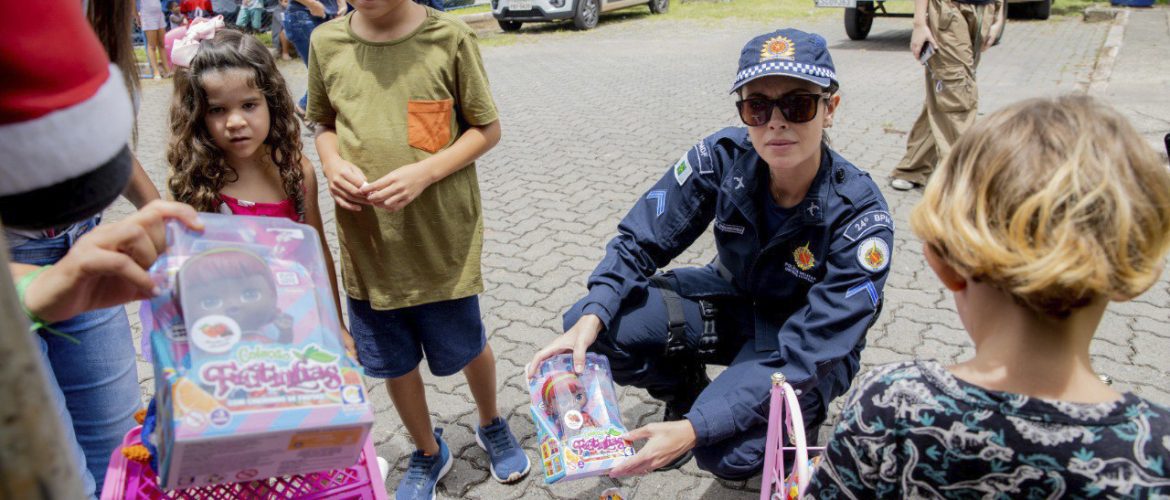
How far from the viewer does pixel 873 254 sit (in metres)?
2.08

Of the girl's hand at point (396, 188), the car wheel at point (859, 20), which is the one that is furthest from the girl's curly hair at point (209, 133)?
the car wheel at point (859, 20)

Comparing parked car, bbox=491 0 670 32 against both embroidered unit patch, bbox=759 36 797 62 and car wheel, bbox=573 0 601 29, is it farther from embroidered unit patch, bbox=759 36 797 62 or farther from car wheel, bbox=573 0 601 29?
embroidered unit patch, bbox=759 36 797 62

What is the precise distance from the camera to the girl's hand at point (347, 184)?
2109 millimetres

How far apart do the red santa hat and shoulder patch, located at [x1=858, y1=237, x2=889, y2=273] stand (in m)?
1.65

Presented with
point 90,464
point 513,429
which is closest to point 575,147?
point 513,429

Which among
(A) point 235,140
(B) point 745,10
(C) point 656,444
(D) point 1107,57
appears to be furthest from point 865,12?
(C) point 656,444

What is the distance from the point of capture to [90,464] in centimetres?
209

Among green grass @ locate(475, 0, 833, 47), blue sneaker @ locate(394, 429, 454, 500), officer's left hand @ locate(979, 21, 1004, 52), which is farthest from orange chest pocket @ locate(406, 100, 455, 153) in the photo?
green grass @ locate(475, 0, 833, 47)

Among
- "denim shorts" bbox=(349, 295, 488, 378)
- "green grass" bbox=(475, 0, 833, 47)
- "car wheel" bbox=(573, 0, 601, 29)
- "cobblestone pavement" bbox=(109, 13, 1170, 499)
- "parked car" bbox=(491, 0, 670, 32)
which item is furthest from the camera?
"car wheel" bbox=(573, 0, 601, 29)

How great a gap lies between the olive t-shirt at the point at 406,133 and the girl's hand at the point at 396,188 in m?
0.09

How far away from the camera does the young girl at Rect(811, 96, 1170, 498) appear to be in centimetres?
112

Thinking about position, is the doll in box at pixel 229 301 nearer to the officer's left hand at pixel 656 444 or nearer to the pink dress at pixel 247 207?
the officer's left hand at pixel 656 444

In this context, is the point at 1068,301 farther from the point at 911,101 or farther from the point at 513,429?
the point at 911,101

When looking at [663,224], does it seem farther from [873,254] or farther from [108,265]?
[108,265]
